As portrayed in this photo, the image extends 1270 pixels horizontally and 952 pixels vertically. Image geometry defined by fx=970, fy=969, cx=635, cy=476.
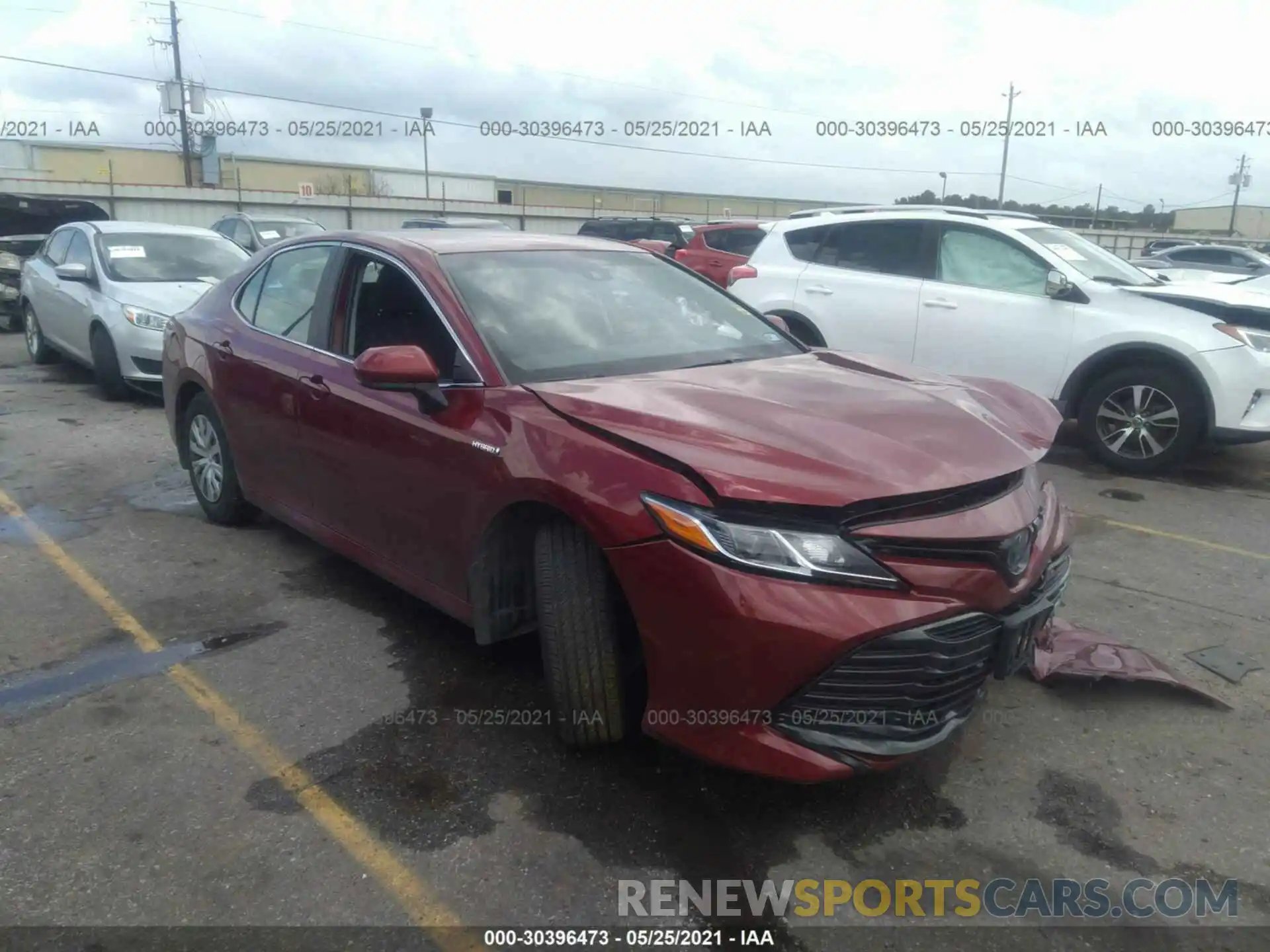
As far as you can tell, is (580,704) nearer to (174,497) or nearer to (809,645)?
(809,645)

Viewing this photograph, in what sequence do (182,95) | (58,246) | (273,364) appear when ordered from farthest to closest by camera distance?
1. (182,95)
2. (58,246)
3. (273,364)

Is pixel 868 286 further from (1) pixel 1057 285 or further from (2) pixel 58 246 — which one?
(2) pixel 58 246

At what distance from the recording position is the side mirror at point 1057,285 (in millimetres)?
6797

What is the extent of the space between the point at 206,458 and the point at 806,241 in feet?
16.9

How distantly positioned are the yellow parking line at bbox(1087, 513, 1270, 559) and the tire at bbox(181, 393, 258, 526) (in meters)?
4.80

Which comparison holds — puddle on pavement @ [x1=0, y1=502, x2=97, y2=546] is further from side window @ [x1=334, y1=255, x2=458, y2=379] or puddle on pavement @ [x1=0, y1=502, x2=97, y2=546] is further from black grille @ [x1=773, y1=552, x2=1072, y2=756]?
black grille @ [x1=773, y1=552, x2=1072, y2=756]

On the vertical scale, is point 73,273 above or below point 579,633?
above

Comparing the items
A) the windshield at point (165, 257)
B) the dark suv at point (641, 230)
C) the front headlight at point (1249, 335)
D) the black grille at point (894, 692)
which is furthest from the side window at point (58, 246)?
the dark suv at point (641, 230)

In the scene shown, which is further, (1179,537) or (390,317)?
(1179,537)

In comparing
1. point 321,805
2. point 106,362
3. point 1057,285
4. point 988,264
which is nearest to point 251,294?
point 321,805

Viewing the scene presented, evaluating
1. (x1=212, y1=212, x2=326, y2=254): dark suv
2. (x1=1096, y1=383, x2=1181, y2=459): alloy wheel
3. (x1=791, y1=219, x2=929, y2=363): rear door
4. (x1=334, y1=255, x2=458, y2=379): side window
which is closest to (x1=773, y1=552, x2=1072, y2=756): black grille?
(x1=334, y1=255, x2=458, y2=379): side window

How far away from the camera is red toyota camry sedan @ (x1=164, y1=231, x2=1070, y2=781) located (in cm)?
246

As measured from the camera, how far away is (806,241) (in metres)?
8.21

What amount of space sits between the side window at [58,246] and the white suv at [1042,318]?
702 centimetres
